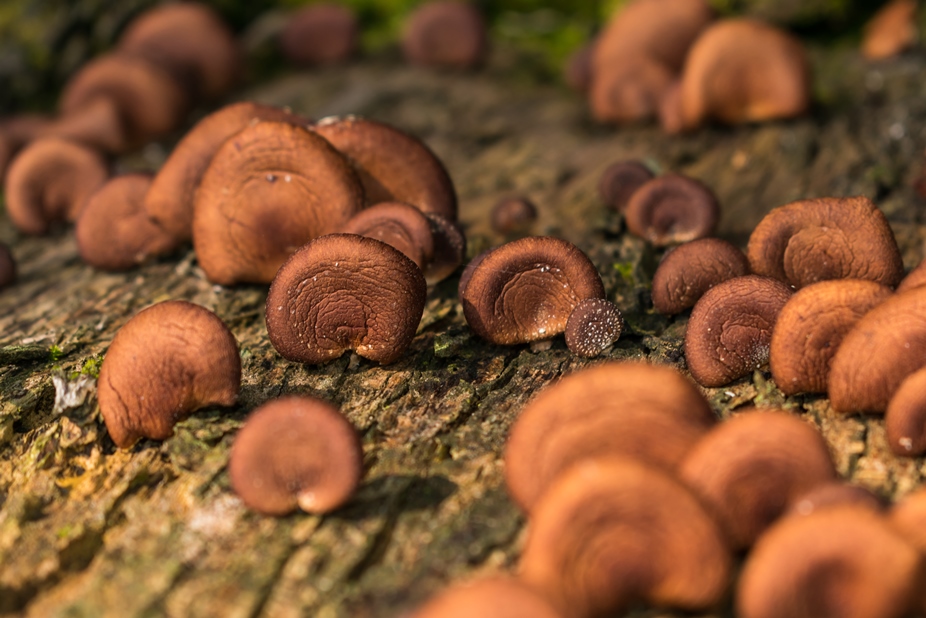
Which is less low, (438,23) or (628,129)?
(438,23)

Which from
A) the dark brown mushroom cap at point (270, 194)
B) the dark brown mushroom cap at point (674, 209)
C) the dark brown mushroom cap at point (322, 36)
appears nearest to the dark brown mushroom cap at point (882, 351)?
the dark brown mushroom cap at point (674, 209)

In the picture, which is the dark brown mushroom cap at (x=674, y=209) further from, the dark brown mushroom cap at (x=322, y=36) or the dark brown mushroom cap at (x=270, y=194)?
the dark brown mushroom cap at (x=322, y=36)

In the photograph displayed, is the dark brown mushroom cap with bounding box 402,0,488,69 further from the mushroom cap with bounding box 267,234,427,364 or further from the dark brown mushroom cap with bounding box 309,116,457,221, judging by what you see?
the mushroom cap with bounding box 267,234,427,364

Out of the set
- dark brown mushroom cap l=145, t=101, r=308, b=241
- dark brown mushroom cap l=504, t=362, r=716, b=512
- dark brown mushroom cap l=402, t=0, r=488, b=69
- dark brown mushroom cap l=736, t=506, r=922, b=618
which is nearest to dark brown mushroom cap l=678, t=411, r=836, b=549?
dark brown mushroom cap l=504, t=362, r=716, b=512

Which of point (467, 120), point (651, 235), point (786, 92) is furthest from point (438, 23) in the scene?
point (651, 235)

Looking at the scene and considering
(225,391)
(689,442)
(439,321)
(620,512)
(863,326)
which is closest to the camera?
(620,512)

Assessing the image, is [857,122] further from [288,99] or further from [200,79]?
[200,79]
